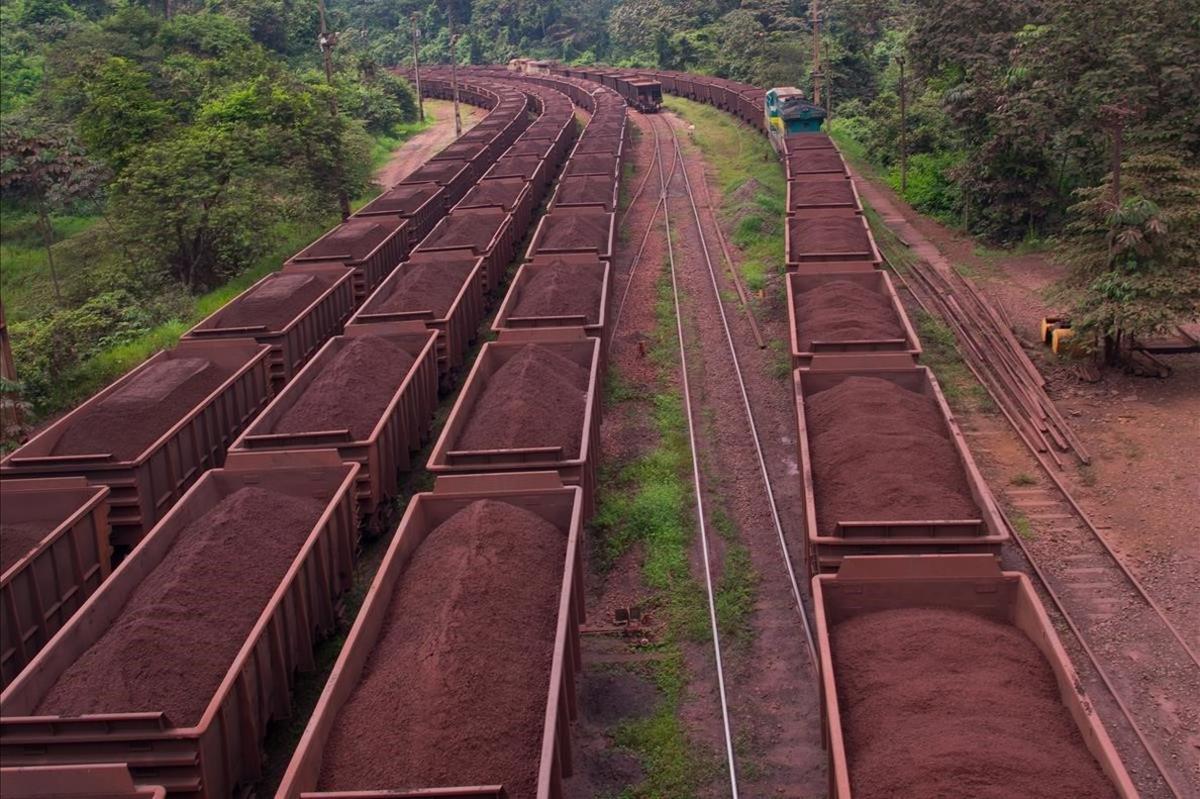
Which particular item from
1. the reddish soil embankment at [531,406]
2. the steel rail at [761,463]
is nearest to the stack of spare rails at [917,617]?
the steel rail at [761,463]

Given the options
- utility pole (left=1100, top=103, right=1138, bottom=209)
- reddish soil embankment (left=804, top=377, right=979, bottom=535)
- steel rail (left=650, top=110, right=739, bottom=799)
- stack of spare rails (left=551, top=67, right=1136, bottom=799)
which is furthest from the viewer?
utility pole (left=1100, top=103, right=1138, bottom=209)

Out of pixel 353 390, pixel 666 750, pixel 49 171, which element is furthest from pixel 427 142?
pixel 666 750

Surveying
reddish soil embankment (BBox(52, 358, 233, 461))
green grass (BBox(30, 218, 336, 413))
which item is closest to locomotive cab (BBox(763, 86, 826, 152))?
green grass (BBox(30, 218, 336, 413))

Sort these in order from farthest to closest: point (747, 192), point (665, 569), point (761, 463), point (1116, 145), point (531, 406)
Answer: point (747, 192)
point (1116, 145)
point (761, 463)
point (531, 406)
point (665, 569)

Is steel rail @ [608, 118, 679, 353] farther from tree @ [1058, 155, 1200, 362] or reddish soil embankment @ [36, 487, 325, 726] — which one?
reddish soil embankment @ [36, 487, 325, 726]

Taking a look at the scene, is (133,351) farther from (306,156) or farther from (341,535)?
(341,535)

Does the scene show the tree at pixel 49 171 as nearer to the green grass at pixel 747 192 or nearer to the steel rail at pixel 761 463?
the steel rail at pixel 761 463

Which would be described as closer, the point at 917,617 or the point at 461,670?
the point at 461,670
